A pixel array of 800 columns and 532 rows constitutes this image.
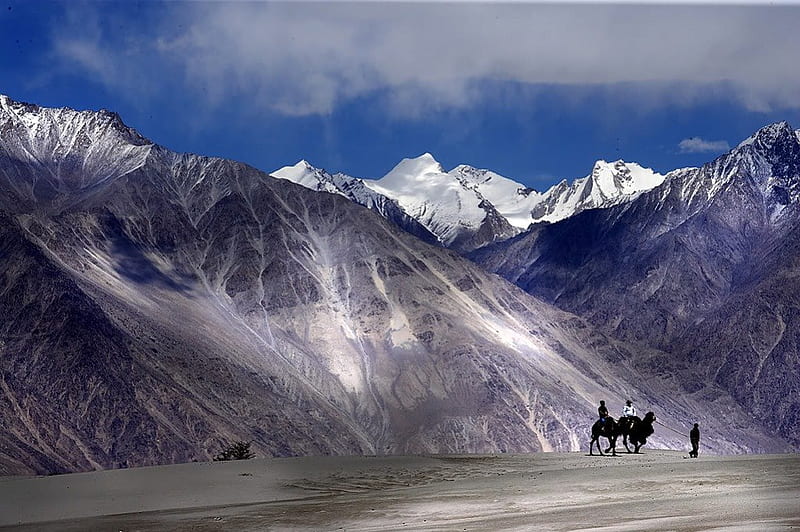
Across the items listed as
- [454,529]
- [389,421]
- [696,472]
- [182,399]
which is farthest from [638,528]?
[389,421]

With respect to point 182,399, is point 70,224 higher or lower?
higher

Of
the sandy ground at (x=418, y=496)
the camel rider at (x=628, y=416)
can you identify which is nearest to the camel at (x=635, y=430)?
the camel rider at (x=628, y=416)

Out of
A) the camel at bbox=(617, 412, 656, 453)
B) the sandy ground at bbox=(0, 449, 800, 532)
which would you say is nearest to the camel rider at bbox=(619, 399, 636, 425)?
the camel at bbox=(617, 412, 656, 453)

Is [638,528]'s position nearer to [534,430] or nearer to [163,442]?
[163,442]

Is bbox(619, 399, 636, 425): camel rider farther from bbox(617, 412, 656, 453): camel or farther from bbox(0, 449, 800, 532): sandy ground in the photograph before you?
bbox(0, 449, 800, 532): sandy ground

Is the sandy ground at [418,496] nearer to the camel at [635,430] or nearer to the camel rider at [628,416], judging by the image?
the camel at [635,430]

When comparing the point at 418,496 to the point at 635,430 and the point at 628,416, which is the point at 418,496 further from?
the point at 628,416

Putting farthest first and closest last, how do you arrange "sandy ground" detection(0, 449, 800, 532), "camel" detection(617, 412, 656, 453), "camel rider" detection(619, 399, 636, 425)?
"camel rider" detection(619, 399, 636, 425) < "camel" detection(617, 412, 656, 453) < "sandy ground" detection(0, 449, 800, 532)

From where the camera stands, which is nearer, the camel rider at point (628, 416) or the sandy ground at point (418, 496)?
the sandy ground at point (418, 496)
